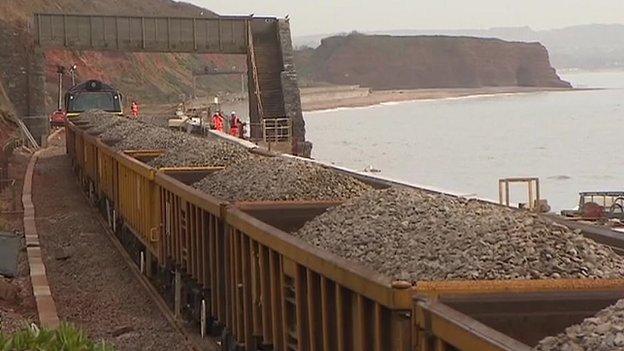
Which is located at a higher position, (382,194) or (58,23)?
(58,23)

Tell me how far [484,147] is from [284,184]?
8183 cm

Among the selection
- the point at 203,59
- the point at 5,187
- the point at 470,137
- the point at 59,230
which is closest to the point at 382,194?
the point at 59,230

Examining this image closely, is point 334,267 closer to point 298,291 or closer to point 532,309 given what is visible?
point 298,291

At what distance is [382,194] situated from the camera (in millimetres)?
9703

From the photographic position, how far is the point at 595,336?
16.4 ft

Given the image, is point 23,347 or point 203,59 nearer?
point 23,347

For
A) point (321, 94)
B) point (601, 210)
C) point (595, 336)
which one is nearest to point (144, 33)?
point (601, 210)

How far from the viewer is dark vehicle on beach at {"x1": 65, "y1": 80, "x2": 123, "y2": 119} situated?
44.1 metres

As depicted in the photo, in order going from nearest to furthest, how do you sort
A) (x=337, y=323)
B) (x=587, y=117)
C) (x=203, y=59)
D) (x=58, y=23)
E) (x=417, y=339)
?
(x=417, y=339), (x=337, y=323), (x=58, y=23), (x=587, y=117), (x=203, y=59)

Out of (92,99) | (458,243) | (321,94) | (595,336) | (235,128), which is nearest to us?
(595,336)

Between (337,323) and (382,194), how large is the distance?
2495mm

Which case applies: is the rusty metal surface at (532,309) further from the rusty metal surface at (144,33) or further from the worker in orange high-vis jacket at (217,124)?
the rusty metal surface at (144,33)

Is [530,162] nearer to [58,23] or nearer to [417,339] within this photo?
[58,23]

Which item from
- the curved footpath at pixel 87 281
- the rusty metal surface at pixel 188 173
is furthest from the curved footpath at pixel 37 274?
the rusty metal surface at pixel 188 173
